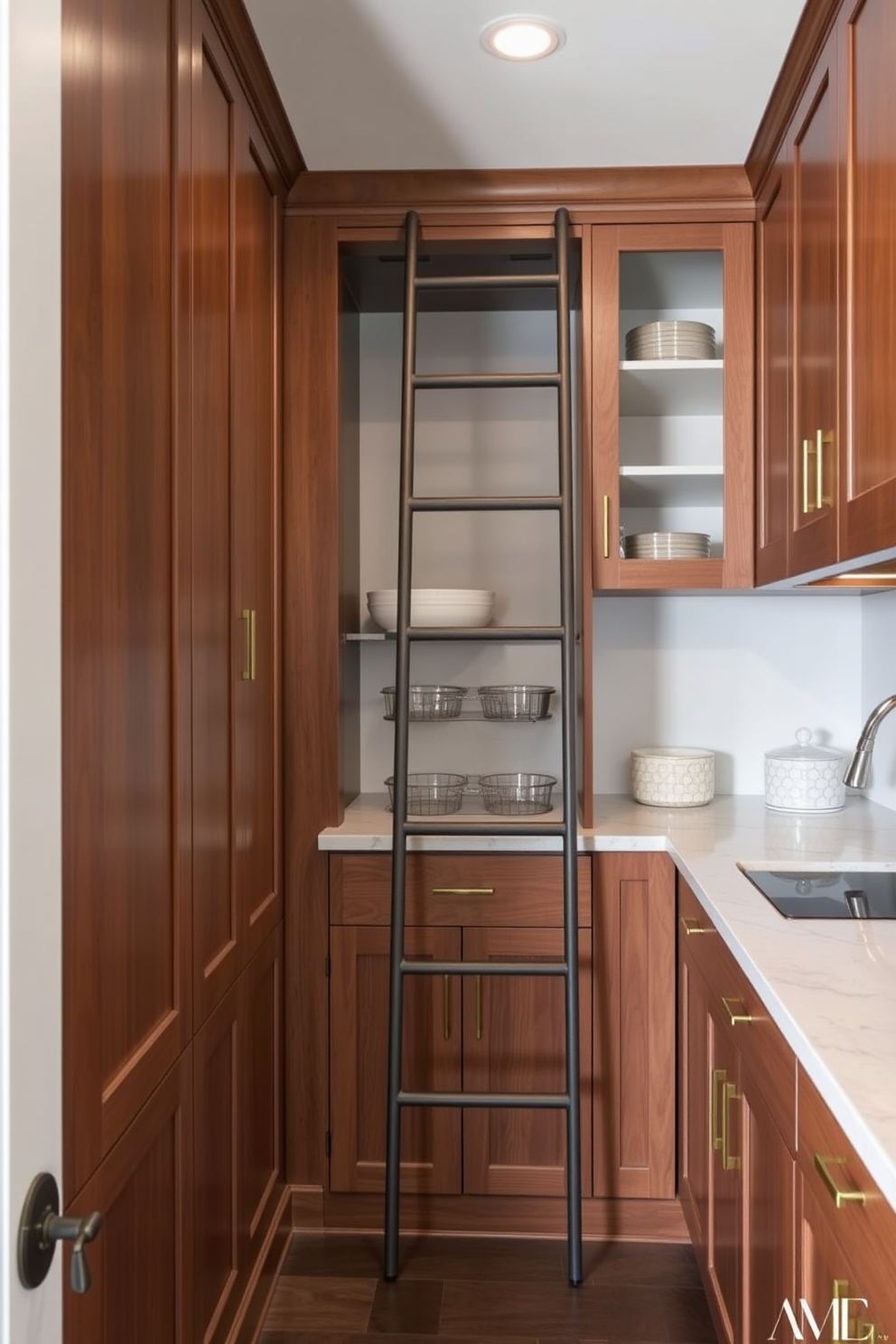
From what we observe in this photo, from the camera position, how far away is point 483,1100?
2.20 metres

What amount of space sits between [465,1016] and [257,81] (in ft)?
6.35

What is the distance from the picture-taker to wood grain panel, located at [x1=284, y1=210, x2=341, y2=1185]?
2414 mm

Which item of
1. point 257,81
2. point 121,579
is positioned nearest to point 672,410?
point 257,81

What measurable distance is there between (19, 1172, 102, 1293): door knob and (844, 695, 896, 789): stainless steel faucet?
1.61 metres

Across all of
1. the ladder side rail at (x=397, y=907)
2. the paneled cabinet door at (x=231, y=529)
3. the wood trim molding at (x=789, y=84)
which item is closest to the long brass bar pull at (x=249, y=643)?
the paneled cabinet door at (x=231, y=529)

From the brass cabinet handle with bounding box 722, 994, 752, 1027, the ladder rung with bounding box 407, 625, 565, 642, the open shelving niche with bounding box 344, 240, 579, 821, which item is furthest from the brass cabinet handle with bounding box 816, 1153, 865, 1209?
the open shelving niche with bounding box 344, 240, 579, 821

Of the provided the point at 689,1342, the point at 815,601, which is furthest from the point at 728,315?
the point at 689,1342

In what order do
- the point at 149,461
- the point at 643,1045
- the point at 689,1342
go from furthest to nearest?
1. the point at 643,1045
2. the point at 689,1342
3. the point at 149,461

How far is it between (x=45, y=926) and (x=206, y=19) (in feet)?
4.87

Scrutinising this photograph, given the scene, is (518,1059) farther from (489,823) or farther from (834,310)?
(834,310)

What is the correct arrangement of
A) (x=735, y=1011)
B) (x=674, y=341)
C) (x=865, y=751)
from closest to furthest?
(x=735, y=1011)
(x=865, y=751)
(x=674, y=341)

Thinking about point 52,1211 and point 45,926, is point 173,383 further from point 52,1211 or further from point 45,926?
point 52,1211

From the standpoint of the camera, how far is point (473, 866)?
238cm

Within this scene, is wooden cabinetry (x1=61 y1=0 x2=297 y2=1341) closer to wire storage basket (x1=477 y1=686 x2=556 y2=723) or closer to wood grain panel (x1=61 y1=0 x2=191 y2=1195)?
wood grain panel (x1=61 y1=0 x2=191 y2=1195)
